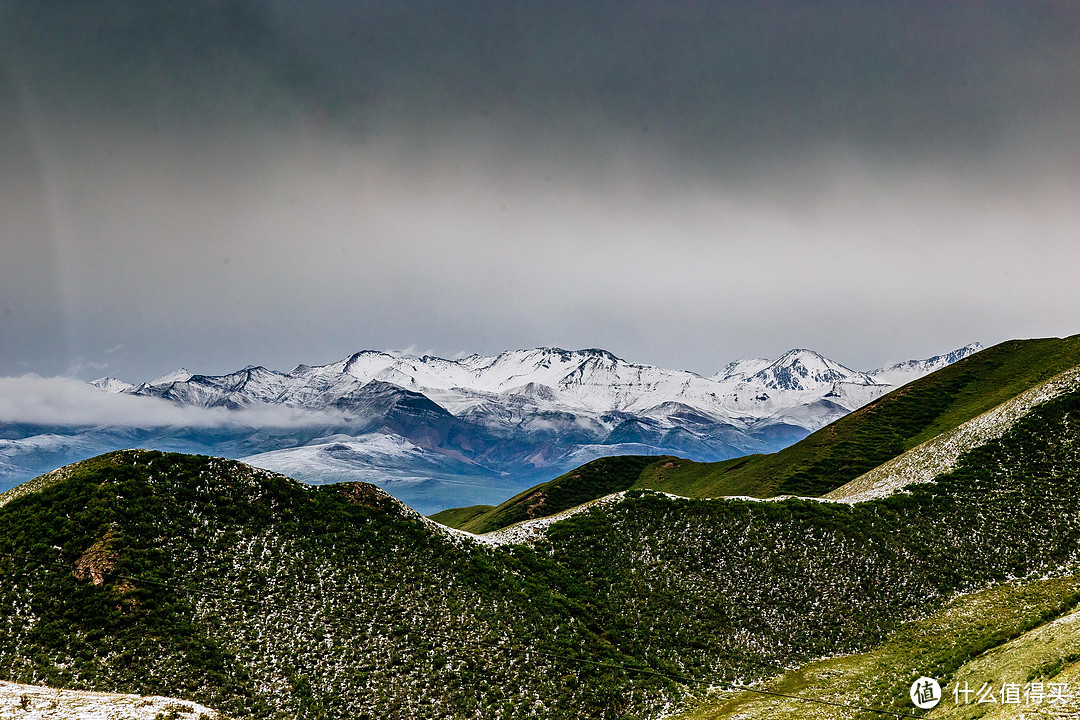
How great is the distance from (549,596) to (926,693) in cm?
2316

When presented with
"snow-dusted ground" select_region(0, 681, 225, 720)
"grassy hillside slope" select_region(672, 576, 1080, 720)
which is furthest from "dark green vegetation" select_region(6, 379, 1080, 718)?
"snow-dusted ground" select_region(0, 681, 225, 720)

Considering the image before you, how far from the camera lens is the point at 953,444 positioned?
65.2 m

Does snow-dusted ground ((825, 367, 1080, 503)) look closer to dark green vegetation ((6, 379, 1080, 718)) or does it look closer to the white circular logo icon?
dark green vegetation ((6, 379, 1080, 718))

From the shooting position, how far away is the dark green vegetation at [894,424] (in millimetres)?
97938

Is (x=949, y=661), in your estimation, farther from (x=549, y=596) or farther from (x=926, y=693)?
(x=549, y=596)

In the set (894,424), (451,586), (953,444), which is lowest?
(451,586)

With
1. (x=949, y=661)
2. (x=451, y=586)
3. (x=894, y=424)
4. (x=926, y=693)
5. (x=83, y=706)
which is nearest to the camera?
(x=83, y=706)

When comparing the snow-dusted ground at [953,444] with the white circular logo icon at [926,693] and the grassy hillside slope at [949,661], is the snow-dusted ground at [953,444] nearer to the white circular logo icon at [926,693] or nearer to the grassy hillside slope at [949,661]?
the grassy hillside slope at [949,661]

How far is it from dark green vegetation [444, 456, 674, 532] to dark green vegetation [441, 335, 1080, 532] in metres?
3.10

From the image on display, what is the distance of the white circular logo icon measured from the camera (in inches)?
1188

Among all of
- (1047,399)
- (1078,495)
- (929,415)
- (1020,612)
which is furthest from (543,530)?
(929,415)

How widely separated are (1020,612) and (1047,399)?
36607mm

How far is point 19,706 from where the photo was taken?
2670cm

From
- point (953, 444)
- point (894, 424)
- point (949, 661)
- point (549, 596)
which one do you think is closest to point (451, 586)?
point (549, 596)
